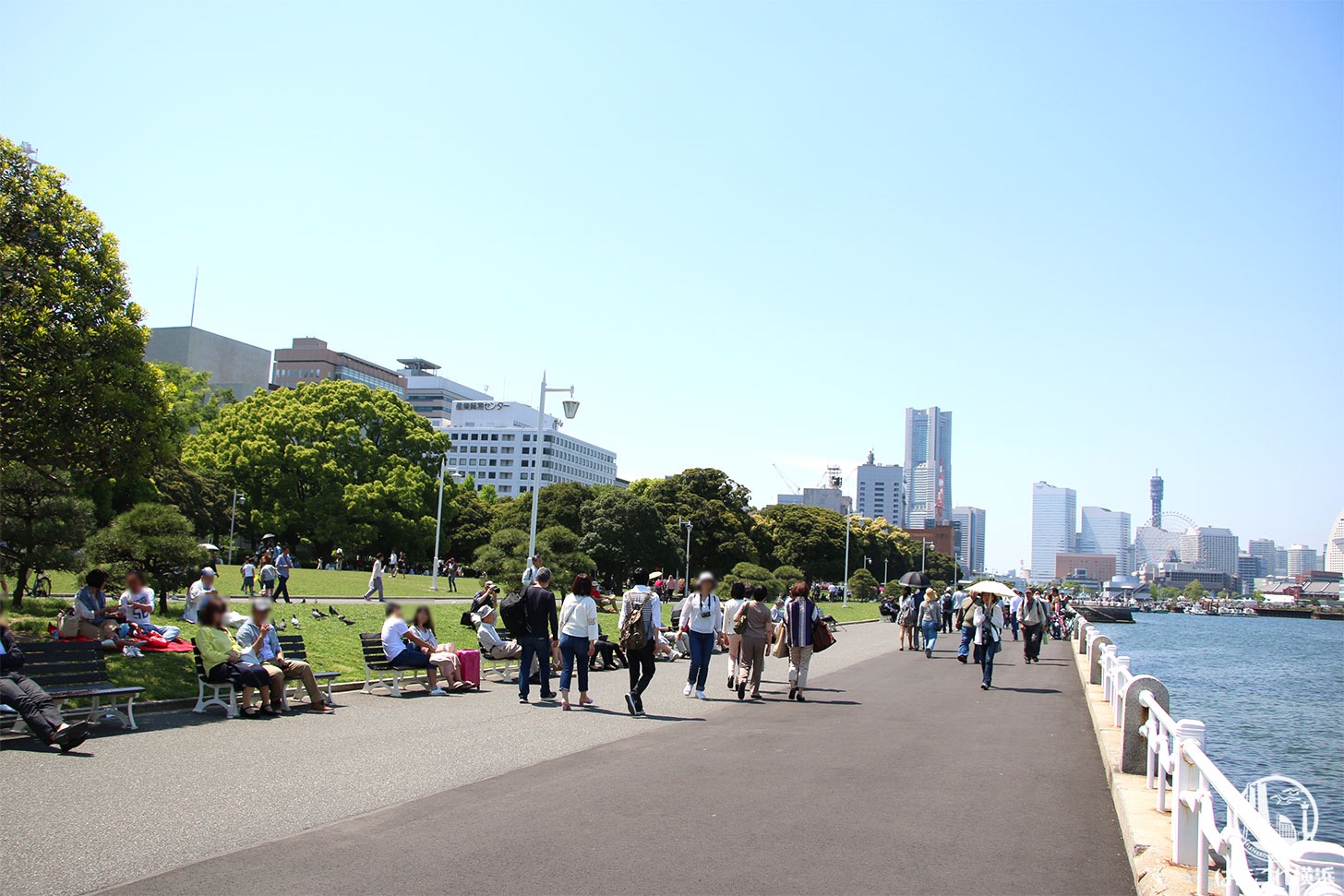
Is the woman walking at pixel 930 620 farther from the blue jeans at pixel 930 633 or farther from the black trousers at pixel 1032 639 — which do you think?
the black trousers at pixel 1032 639

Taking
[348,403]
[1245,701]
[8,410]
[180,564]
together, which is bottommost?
[1245,701]

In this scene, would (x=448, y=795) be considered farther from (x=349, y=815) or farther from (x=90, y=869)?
(x=90, y=869)

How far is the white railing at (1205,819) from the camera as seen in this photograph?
3520mm

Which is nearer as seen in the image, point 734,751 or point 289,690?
point 734,751

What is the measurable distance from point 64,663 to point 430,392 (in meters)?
180

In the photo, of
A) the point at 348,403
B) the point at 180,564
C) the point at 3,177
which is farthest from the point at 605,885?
the point at 348,403

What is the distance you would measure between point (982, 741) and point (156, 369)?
42.6 ft

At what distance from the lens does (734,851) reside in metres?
6.27

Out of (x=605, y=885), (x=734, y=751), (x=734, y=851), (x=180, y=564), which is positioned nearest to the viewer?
(x=605, y=885)

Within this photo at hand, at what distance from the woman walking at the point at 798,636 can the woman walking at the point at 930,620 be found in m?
11.2

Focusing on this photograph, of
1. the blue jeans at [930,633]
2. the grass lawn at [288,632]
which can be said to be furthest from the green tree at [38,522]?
the blue jeans at [930,633]

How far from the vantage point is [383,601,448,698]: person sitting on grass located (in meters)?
13.6

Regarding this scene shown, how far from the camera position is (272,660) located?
39.4 feet

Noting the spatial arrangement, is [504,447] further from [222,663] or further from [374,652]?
[222,663]
